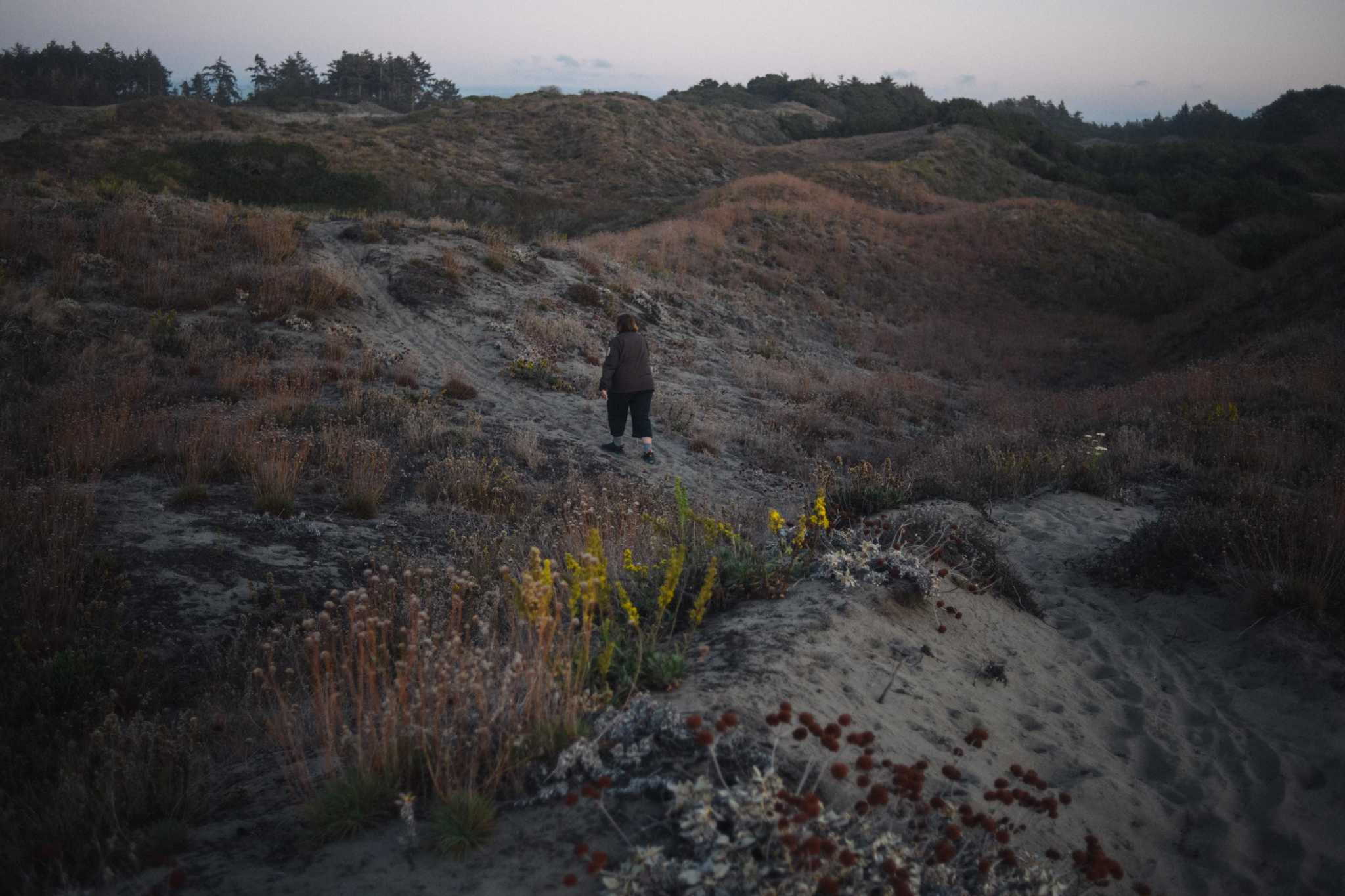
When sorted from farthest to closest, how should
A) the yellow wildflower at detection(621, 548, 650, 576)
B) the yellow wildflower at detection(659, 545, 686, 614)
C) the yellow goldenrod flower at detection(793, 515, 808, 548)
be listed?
the yellow goldenrod flower at detection(793, 515, 808, 548), the yellow wildflower at detection(621, 548, 650, 576), the yellow wildflower at detection(659, 545, 686, 614)

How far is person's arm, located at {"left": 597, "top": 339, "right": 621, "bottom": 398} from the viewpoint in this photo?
9.62 m

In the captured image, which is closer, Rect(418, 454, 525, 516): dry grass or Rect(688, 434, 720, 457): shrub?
Rect(418, 454, 525, 516): dry grass

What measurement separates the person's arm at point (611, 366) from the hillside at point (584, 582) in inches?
37.8

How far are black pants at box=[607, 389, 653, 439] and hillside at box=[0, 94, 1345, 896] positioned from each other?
471 mm

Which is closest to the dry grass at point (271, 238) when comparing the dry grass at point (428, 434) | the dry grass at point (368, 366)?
the dry grass at point (368, 366)

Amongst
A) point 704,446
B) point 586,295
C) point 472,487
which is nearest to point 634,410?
point 704,446

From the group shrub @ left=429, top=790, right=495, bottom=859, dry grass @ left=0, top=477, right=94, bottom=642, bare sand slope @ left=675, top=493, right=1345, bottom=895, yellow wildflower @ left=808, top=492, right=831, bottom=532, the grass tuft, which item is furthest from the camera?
dry grass @ left=0, top=477, right=94, bottom=642

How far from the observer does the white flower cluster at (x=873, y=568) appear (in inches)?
182

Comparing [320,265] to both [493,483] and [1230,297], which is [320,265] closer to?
[493,483]

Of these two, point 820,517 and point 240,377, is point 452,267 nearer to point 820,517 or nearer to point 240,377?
point 240,377

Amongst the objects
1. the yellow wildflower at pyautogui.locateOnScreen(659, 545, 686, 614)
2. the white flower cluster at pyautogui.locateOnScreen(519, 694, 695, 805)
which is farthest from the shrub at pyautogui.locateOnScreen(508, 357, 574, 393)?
the white flower cluster at pyautogui.locateOnScreen(519, 694, 695, 805)

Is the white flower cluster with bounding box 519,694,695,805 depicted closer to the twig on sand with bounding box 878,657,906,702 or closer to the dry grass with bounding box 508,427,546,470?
the twig on sand with bounding box 878,657,906,702

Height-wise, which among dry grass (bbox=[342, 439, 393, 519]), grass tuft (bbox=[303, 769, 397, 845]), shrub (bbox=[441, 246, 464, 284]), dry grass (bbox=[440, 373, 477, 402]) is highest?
shrub (bbox=[441, 246, 464, 284])

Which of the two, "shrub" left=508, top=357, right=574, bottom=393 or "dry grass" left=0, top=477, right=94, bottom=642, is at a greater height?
"shrub" left=508, top=357, right=574, bottom=393
